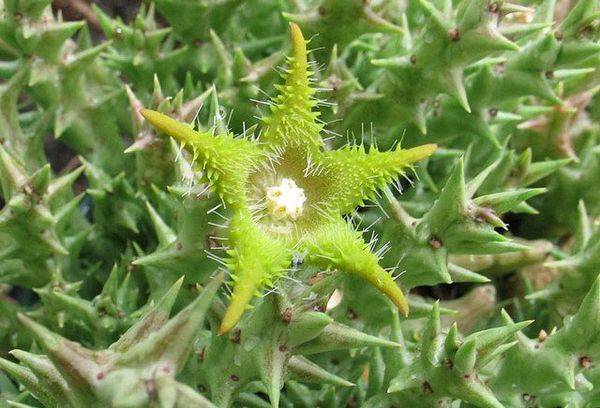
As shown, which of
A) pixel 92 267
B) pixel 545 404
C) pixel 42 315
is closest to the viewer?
pixel 545 404

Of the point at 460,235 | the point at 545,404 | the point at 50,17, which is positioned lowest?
the point at 545,404

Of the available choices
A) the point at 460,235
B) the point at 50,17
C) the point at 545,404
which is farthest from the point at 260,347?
the point at 50,17

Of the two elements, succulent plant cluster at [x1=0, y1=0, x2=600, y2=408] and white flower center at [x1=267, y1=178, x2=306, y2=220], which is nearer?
succulent plant cluster at [x1=0, y1=0, x2=600, y2=408]

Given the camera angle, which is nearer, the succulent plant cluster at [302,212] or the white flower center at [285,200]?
the succulent plant cluster at [302,212]

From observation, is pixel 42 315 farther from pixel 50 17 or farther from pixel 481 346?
pixel 481 346
